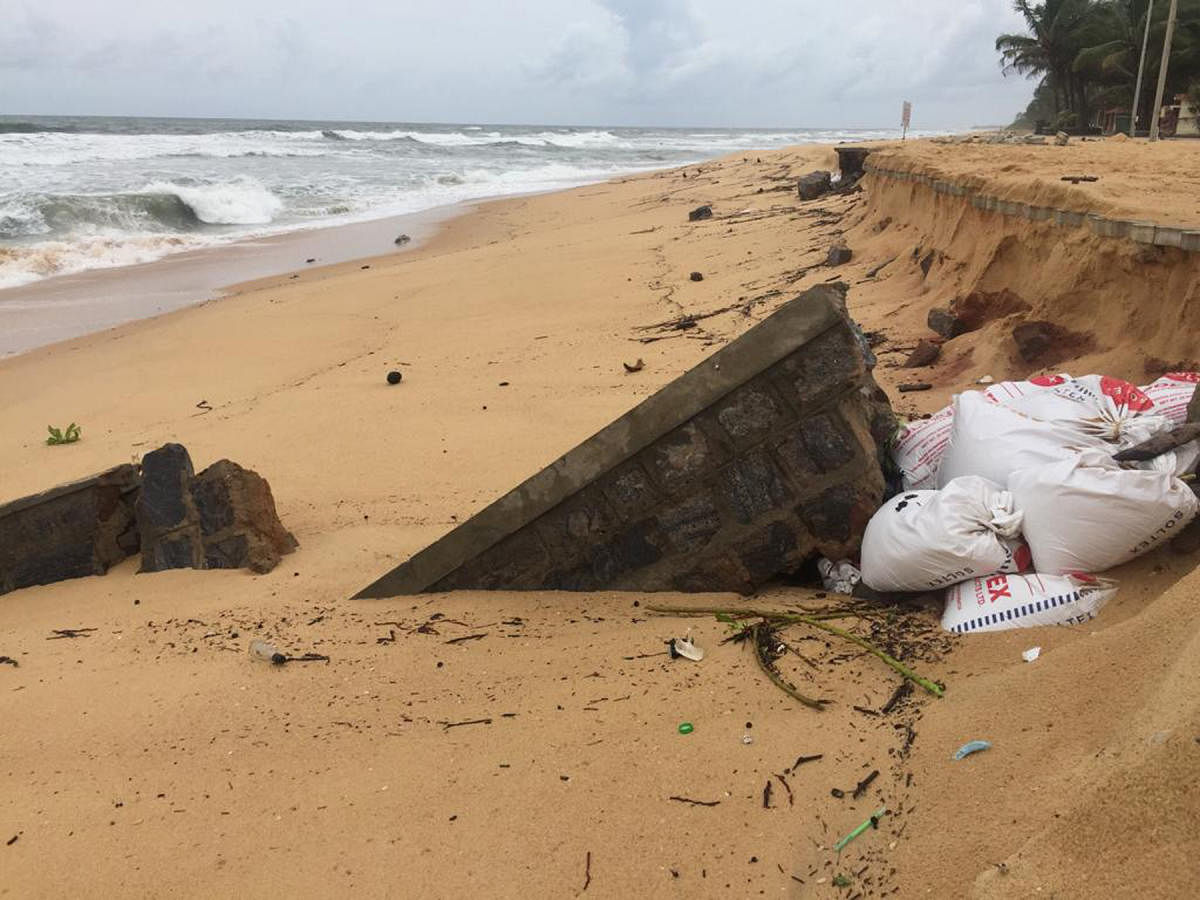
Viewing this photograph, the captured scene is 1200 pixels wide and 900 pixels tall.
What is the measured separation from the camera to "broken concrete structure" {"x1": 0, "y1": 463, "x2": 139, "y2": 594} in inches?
160

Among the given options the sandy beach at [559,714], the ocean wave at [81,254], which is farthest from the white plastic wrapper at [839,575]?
the ocean wave at [81,254]

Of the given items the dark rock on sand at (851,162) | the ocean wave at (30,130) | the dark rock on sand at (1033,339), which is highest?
the ocean wave at (30,130)

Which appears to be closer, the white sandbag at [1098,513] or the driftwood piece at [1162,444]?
the white sandbag at [1098,513]

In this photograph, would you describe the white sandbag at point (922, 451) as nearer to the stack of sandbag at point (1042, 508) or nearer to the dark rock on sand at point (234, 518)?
the stack of sandbag at point (1042, 508)

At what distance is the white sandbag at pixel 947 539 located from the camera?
2.70m

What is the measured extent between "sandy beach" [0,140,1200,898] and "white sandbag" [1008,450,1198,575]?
0.34 feet

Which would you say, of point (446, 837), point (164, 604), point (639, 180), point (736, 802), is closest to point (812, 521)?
point (736, 802)

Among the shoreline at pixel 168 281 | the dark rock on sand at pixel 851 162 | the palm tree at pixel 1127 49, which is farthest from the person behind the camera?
the palm tree at pixel 1127 49

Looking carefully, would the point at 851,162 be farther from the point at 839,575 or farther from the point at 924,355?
the point at 839,575

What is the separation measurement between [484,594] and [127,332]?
8.25 m

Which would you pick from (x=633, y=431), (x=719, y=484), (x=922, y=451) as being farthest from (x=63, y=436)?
(x=922, y=451)

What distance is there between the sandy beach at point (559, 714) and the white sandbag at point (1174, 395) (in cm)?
63

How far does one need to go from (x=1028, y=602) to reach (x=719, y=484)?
104 centimetres

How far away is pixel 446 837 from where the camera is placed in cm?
214
